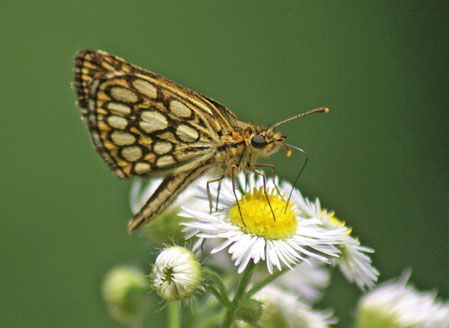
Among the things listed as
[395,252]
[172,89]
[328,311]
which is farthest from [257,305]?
[395,252]

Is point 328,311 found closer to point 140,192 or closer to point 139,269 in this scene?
point 139,269

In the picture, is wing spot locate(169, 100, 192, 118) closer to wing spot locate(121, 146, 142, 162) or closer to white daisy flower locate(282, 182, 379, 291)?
wing spot locate(121, 146, 142, 162)

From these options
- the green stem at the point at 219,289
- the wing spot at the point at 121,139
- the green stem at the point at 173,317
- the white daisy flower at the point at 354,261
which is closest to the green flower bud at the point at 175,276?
the green stem at the point at 219,289

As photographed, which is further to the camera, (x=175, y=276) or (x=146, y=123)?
(x=146, y=123)

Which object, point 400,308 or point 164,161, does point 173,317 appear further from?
point 400,308

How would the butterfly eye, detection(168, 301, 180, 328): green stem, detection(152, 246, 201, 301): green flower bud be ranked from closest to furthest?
1. detection(152, 246, 201, 301): green flower bud
2. detection(168, 301, 180, 328): green stem
3. the butterfly eye

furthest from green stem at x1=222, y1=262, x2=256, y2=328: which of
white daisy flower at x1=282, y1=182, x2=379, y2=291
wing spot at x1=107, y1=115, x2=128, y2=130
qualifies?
wing spot at x1=107, y1=115, x2=128, y2=130

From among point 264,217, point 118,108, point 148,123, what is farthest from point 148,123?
point 264,217
